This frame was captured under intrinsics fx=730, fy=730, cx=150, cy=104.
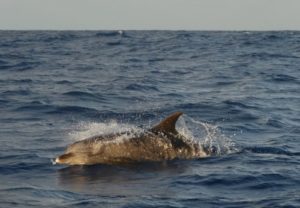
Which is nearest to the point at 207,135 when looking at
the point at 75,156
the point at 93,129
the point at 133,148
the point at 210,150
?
the point at 210,150

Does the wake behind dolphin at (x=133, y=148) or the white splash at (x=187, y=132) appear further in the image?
the white splash at (x=187, y=132)

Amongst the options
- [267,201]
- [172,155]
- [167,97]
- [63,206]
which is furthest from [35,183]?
[167,97]

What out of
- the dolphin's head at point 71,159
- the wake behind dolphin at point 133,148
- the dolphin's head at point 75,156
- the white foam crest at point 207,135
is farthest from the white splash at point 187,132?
the dolphin's head at point 71,159

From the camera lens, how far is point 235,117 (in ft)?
63.5

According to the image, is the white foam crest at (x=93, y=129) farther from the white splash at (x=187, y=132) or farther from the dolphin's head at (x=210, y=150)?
the dolphin's head at (x=210, y=150)

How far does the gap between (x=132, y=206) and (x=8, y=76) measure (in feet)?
68.4

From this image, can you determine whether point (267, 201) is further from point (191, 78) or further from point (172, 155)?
point (191, 78)

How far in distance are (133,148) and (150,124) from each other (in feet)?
15.0

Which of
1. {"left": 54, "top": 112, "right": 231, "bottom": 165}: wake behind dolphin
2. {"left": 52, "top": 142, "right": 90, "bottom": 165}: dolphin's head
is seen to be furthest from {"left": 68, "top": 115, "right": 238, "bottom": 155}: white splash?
{"left": 52, "top": 142, "right": 90, "bottom": 165}: dolphin's head

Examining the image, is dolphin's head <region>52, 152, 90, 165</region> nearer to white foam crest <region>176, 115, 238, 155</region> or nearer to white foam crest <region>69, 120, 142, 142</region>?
white foam crest <region>69, 120, 142, 142</region>

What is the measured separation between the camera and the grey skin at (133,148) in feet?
42.6

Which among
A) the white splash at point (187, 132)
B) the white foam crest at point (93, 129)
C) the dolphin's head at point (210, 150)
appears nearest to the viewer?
the dolphin's head at point (210, 150)

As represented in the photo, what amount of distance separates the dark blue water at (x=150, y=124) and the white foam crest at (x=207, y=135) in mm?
55

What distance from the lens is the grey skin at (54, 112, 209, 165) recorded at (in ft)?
42.6
